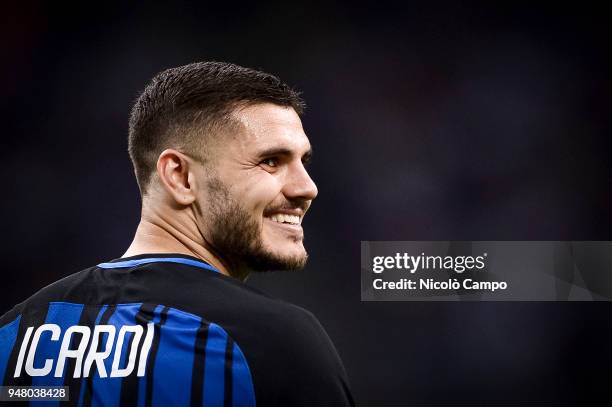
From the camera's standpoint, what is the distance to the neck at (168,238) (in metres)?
0.85

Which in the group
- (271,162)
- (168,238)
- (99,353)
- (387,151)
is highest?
(387,151)

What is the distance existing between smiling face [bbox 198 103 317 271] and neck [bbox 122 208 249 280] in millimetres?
14

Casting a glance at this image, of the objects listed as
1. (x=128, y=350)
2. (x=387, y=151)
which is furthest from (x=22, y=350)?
(x=387, y=151)

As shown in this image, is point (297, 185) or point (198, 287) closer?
point (198, 287)

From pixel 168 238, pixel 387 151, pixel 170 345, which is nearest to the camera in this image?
pixel 170 345

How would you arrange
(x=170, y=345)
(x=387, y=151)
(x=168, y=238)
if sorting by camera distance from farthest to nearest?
(x=387, y=151) → (x=168, y=238) → (x=170, y=345)

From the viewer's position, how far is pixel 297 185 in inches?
36.3

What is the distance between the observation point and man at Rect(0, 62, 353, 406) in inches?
26.6

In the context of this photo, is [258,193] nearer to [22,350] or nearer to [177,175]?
[177,175]

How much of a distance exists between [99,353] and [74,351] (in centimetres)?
3

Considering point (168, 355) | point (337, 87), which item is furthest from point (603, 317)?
point (168, 355)

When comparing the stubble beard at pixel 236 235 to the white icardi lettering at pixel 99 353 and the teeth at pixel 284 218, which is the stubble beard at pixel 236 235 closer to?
the teeth at pixel 284 218

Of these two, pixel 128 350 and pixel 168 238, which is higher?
pixel 168 238

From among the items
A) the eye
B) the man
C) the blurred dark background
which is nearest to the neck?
the man
